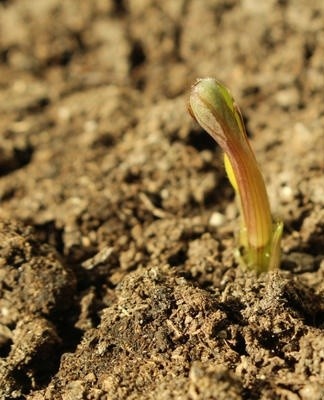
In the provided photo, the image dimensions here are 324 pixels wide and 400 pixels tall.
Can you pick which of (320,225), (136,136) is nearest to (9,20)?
(136,136)

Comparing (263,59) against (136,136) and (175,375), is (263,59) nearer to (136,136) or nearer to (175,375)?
(136,136)

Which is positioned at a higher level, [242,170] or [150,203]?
[150,203]

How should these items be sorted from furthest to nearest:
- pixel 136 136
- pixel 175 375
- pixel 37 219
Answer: pixel 136 136
pixel 37 219
pixel 175 375

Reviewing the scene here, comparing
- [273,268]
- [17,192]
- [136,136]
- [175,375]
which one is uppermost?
[136,136]
